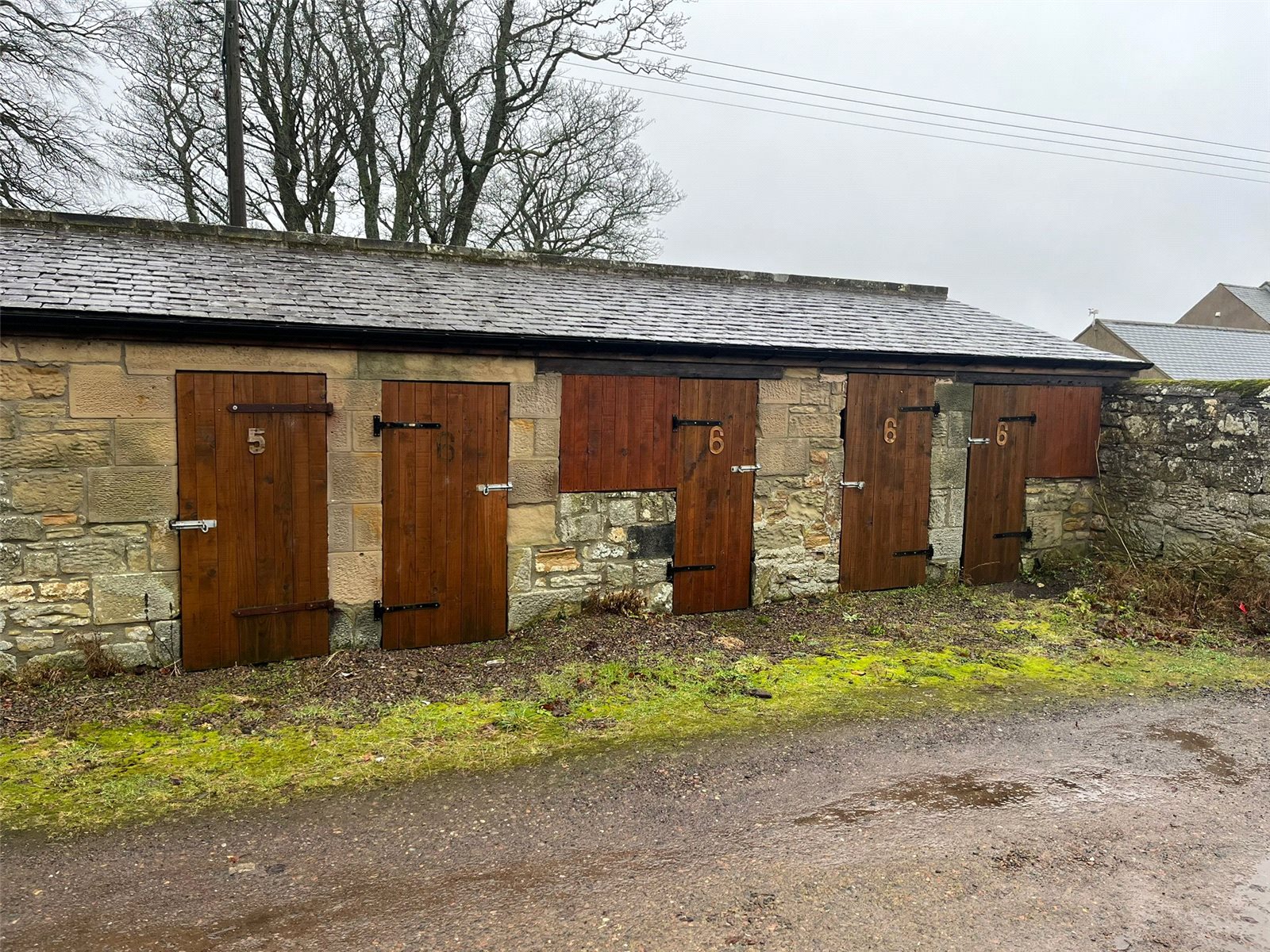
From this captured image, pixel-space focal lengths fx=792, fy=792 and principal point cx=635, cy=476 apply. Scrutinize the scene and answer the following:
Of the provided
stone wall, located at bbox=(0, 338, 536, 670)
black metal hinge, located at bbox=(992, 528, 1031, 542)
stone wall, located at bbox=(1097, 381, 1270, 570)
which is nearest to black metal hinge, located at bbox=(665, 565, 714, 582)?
stone wall, located at bbox=(0, 338, 536, 670)

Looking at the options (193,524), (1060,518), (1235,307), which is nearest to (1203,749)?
(1060,518)

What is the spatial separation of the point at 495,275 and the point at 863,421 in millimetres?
4068

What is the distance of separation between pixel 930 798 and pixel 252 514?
4.95m

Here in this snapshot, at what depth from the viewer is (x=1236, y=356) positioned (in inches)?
901

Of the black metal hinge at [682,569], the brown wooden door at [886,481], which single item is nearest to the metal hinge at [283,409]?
the black metal hinge at [682,569]

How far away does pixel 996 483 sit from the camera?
351 inches

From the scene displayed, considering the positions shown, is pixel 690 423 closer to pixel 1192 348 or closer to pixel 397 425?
pixel 397 425

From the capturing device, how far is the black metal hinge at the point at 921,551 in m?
8.57

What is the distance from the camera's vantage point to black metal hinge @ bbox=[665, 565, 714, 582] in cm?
750

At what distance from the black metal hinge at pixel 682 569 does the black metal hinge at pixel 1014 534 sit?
11.9ft

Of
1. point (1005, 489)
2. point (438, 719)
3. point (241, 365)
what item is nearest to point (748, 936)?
point (438, 719)

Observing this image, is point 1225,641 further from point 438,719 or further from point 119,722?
point 119,722

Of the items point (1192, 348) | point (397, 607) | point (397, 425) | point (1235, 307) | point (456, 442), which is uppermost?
point (1235, 307)

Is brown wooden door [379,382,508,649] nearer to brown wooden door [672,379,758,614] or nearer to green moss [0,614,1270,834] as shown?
green moss [0,614,1270,834]
